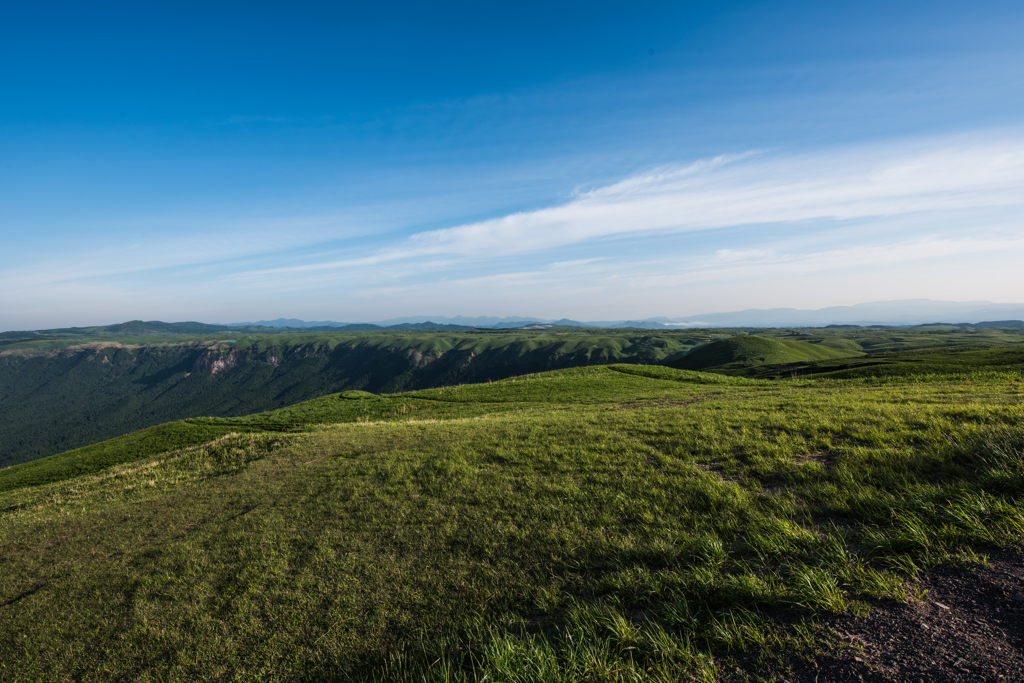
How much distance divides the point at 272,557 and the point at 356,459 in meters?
8.20

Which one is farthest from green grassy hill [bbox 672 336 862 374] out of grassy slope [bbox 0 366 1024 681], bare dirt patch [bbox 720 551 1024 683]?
bare dirt patch [bbox 720 551 1024 683]

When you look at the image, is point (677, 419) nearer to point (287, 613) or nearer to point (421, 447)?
point (421, 447)

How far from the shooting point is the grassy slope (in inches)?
231

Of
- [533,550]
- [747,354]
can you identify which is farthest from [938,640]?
[747,354]

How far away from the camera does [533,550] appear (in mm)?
9031

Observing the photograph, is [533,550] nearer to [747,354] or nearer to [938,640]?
[938,640]

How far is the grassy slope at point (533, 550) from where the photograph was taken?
19.2 ft

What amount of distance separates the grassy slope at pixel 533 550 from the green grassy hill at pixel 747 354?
103m

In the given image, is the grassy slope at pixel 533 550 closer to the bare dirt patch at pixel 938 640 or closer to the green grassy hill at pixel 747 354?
the bare dirt patch at pixel 938 640

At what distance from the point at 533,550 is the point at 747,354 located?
130 metres

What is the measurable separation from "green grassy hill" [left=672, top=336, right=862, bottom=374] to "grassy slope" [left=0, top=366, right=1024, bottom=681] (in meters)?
103

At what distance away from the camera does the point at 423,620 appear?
7.29m

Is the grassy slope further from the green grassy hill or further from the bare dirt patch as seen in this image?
the green grassy hill

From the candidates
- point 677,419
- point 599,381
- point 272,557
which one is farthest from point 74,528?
point 599,381
